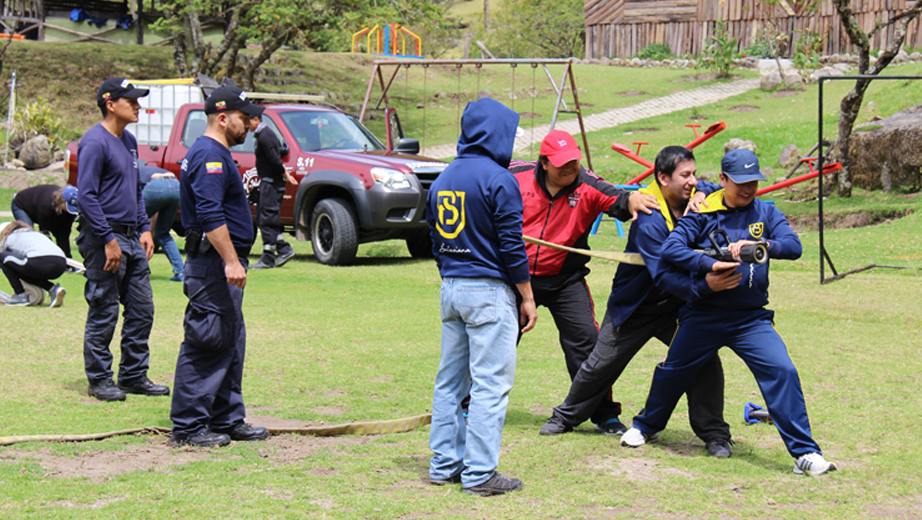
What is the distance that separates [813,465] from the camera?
4.32 m

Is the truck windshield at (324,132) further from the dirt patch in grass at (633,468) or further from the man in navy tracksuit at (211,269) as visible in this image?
the dirt patch in grass at (633,468)

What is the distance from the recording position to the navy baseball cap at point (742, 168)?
4398 millimetres

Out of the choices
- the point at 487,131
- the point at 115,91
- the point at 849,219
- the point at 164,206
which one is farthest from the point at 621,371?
the point at 849,219

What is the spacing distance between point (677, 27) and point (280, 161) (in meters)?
32.0

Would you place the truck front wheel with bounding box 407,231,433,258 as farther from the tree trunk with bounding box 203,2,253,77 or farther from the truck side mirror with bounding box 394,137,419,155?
the tree trunk with bounding box 203,2,253,77

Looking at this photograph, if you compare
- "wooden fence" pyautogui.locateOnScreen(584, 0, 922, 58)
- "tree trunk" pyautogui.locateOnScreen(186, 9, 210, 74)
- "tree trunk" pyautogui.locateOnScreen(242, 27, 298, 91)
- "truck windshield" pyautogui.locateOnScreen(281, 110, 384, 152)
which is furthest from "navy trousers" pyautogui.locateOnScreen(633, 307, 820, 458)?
"wooden fence" pyautogui.locateOnScreen(584, 0, 922, 58)

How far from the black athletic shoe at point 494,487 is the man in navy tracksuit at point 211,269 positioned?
1.49 metres

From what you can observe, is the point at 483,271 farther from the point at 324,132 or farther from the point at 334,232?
the point at 324,132

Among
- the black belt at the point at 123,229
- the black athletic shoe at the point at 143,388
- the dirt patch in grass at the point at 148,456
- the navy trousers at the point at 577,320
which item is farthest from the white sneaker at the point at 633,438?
the black belt at the point at 123,229

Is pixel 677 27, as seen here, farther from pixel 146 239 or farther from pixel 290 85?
pixel 146 239

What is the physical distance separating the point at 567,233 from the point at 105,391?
309cm

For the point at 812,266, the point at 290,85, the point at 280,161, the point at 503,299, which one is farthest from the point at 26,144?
the point at 503,299

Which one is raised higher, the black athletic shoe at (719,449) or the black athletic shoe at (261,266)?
the black athletic shoe at (719,449)

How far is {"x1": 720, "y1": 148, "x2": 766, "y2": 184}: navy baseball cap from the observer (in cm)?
440
